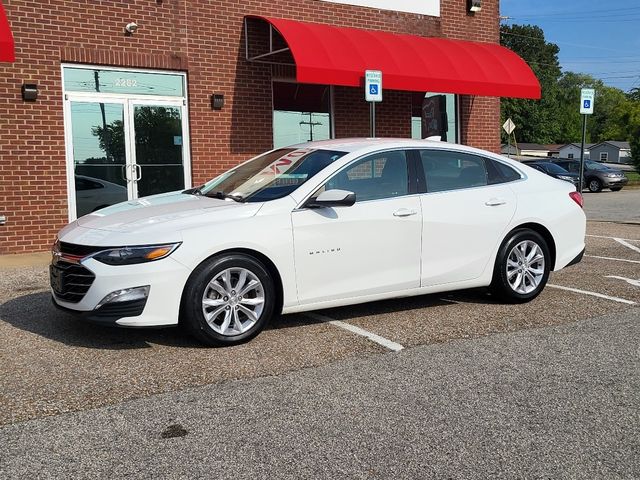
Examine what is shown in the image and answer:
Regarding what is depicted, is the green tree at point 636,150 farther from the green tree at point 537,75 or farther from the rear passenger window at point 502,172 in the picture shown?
the green tree at point 537,75

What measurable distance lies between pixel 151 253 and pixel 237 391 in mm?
1263

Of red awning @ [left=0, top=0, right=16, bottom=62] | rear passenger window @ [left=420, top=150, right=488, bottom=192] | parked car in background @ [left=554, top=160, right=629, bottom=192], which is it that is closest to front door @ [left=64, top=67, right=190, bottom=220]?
red awning @ [left=0, top=0, right=16, bottom=62]

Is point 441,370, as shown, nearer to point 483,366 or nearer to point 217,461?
point 483,366

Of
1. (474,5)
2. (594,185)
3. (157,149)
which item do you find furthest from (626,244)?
(594,185)

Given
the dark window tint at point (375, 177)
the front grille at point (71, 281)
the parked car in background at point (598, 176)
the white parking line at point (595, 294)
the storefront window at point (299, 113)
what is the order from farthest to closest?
1. the parked car in background at point (598, 176)
2. the storefront window at point (299, 113)
3. the white parking line at point (595, 294)
4. the dark window tint at point (375, 177)
5. the front grille at point (71, 281)

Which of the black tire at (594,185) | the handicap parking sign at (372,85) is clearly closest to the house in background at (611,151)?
the black tire at (594,185)

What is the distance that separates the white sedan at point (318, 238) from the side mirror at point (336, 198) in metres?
0.01

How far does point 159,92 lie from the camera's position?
36.6 feet

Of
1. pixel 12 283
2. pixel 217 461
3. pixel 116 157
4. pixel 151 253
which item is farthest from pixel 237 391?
pixel 116 157

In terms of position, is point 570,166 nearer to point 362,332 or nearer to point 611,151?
point 362,332

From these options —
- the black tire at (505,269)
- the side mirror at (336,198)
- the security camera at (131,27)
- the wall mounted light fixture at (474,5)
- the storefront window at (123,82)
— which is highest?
the wall mounted light fixture at (474,5)

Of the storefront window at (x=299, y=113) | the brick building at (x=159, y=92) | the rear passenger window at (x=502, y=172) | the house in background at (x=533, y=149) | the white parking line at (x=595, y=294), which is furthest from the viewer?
the house in background at (x=533, y=149)

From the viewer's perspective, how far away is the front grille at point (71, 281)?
16.3 ft

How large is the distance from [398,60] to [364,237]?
6986 millimetres
